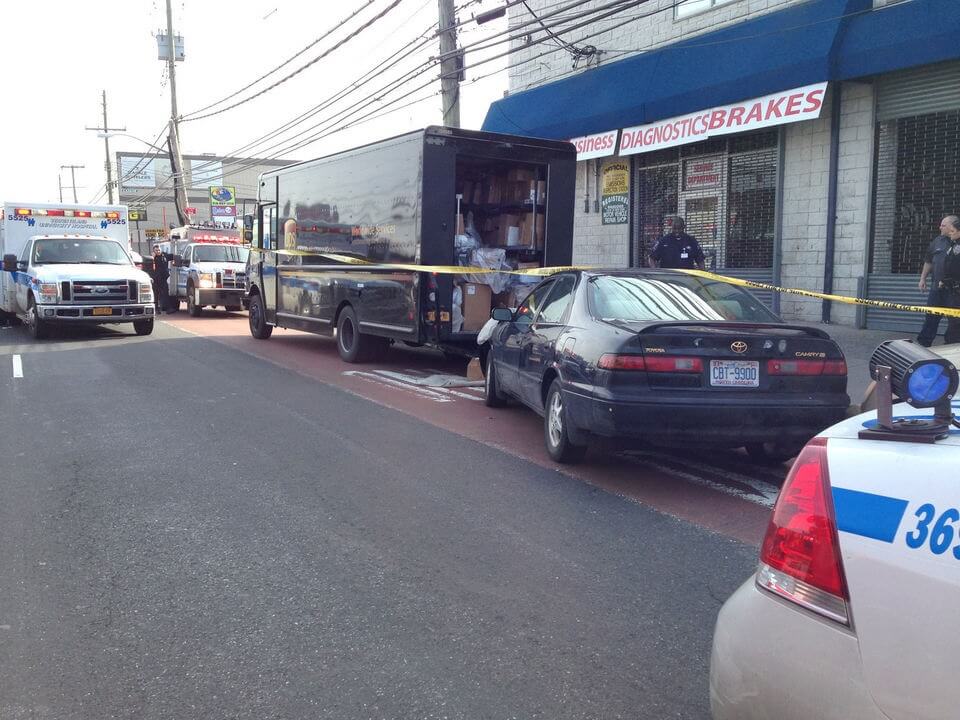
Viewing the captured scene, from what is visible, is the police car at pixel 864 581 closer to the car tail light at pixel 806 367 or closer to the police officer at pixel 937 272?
the car tail light at pixel 806 367

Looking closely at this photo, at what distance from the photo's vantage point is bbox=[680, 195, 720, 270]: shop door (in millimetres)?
16781

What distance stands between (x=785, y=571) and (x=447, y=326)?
9.58m

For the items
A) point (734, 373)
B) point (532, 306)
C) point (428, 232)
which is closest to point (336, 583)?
point (734, 373)

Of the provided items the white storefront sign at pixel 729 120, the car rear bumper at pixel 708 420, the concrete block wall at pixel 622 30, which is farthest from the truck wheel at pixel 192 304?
the car rear bumper at pixel 708 420

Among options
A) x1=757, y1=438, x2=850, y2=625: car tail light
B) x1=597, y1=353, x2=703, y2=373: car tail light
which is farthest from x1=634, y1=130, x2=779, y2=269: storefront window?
x1=757, y1=438, x2=850, y2=625: car tail light

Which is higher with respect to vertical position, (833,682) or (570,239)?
(570,239)

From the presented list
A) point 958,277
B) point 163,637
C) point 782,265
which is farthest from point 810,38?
point 163,637

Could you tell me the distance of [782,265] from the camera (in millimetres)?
15250

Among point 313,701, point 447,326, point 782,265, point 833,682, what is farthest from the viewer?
point 782,265

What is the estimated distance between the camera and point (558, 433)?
6973mm

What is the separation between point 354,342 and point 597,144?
23.2ft

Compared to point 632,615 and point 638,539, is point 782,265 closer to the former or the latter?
point 638,539

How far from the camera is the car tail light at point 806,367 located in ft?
20.4

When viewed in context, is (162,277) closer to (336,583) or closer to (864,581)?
(336,583)
